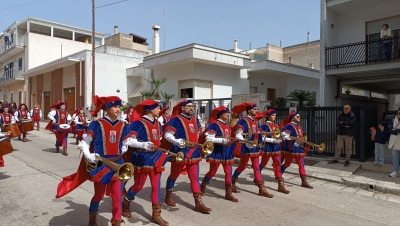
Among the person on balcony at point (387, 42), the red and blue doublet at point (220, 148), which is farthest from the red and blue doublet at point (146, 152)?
the person on balcony at point (387, 42)

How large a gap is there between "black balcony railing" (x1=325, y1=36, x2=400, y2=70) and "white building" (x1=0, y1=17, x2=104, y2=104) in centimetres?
2670

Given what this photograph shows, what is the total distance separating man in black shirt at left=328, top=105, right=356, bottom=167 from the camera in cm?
947

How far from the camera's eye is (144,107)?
500 centimetres

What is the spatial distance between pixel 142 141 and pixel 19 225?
85.2 inches

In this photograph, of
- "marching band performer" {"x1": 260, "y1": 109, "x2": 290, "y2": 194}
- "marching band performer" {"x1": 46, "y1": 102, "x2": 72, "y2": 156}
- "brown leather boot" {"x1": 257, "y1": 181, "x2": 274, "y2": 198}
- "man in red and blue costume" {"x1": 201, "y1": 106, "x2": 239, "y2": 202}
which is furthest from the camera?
"marching band performer" {"x1": 46, "y1": 102, "x2": 72, "y2": 156}

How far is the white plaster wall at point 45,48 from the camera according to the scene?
31406mm

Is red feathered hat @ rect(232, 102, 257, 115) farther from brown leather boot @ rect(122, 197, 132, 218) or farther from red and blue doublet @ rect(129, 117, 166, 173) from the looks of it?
brown leather boot @ rect(122, 197, 132, 218)

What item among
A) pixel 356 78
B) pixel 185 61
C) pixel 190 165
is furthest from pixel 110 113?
pixel 356 78

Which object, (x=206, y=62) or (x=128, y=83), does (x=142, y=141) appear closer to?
(x=206, y=62)

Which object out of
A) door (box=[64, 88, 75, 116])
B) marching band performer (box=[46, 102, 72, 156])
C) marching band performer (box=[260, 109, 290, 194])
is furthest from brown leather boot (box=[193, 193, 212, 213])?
door (box=[64, 88, 75, 116])

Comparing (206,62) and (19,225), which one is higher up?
(206,62)

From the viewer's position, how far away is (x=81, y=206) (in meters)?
5.52

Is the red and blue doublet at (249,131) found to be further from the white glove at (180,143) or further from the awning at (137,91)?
the awning at (137,91)

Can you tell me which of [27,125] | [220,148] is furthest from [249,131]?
[27,125]
